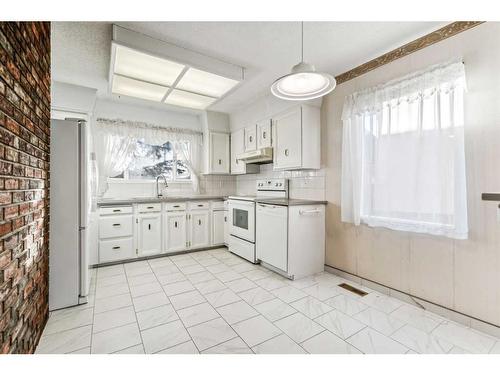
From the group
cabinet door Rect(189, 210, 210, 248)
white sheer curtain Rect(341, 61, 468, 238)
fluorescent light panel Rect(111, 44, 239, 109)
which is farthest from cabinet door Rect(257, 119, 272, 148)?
cabinet door Rect(189, 210, 210, 248)

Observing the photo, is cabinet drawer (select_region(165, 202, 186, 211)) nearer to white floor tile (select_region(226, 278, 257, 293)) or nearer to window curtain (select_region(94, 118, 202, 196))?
window curtain (select_region(94, 118, 202, 196))

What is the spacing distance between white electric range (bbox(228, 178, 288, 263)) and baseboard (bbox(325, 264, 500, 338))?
1280 mm

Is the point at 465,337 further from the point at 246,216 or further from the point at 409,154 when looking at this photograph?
the point at 246,216

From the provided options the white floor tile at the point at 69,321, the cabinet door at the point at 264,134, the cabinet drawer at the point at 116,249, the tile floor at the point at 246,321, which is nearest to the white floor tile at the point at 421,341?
the tile floor at the point at 246,321

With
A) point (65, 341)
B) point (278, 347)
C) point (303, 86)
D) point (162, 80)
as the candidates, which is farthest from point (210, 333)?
point (162, 80)

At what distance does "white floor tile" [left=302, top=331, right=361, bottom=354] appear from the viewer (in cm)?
158

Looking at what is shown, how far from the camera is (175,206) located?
3803 millimetres

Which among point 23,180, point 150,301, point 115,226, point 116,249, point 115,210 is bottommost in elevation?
point 150,301

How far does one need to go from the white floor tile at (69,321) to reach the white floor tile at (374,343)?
2.06 meters

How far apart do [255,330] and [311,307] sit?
62 cm

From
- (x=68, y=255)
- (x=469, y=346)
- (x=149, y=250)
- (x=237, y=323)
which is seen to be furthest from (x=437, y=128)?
(x=149, y=250)
